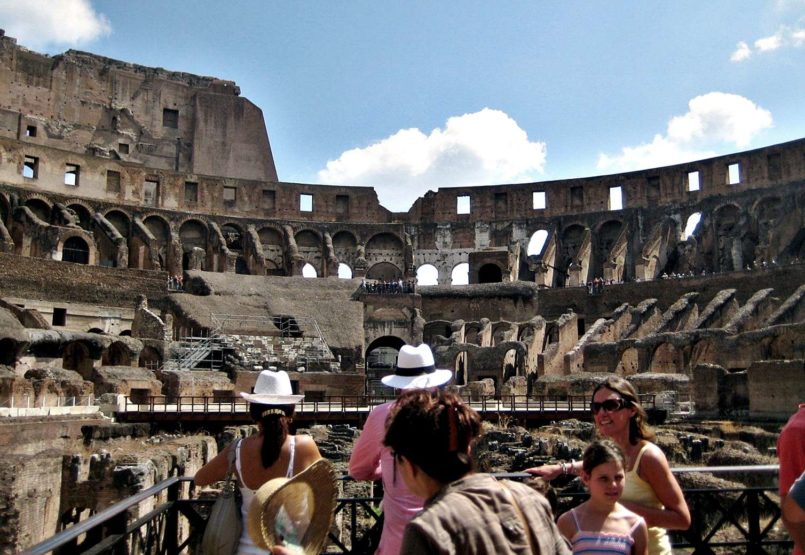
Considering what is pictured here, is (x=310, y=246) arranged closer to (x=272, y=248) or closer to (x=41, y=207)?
(x=272, y=248)

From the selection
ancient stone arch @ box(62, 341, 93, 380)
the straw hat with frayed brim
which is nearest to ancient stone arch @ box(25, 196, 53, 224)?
ancient stone arch @ box(62, 341, 93, 380)

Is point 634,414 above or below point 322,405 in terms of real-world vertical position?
above

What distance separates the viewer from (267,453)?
14.3 ft

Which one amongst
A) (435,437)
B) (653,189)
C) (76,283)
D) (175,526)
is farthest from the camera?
(653,189)

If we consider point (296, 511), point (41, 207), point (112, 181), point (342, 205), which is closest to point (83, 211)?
Result: point (41, 207)

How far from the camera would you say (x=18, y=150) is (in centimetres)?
4309

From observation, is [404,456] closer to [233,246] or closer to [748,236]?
[748,236]

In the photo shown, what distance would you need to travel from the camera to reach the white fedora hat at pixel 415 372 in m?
4.44

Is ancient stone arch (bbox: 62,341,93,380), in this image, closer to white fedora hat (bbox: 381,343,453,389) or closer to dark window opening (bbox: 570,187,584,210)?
white fedora hat (bbox: 381,343,453,389)

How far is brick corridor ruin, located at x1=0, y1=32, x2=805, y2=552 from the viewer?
97.9 feet

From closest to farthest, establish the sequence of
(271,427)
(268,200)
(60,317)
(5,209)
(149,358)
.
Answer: (271,427) → (149,358) → (60,317) → (5,209) → (268,200)

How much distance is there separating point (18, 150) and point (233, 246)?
42.8 ft

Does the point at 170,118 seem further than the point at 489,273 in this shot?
Yes

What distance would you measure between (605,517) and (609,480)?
181mm
